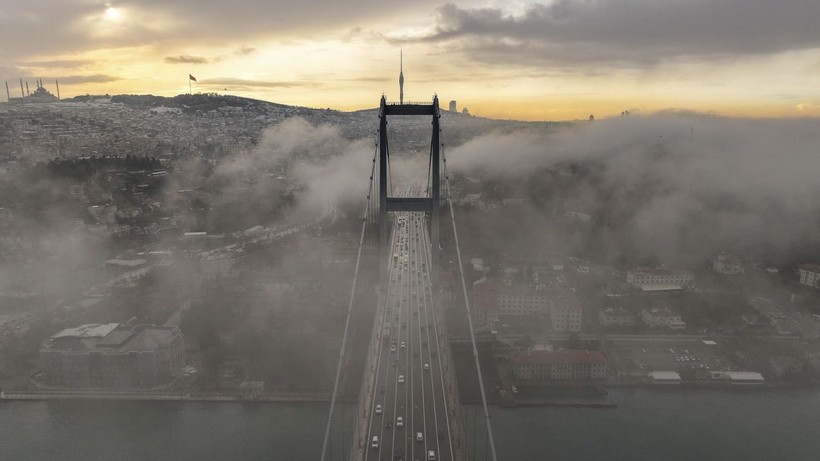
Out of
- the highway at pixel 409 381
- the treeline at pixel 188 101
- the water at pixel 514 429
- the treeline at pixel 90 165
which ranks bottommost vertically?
the water at pixel 514 429

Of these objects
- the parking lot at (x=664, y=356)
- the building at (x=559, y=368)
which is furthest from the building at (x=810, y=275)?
the building at (x=559, y=368)

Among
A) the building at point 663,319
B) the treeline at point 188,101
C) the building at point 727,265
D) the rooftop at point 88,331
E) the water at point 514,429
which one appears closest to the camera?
the water at point 514,429

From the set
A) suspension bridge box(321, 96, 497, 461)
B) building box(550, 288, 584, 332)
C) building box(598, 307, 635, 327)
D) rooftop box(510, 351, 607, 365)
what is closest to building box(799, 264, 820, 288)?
building box(598, 307, 635, 327)

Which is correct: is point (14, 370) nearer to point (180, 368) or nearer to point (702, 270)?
point (180, 368)

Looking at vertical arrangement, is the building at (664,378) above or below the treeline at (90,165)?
below

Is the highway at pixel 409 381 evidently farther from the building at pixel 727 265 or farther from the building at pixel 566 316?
the building at pixel 727 265

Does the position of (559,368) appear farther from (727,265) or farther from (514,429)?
(727,265)

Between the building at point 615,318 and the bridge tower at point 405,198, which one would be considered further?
the building at point 615,318
